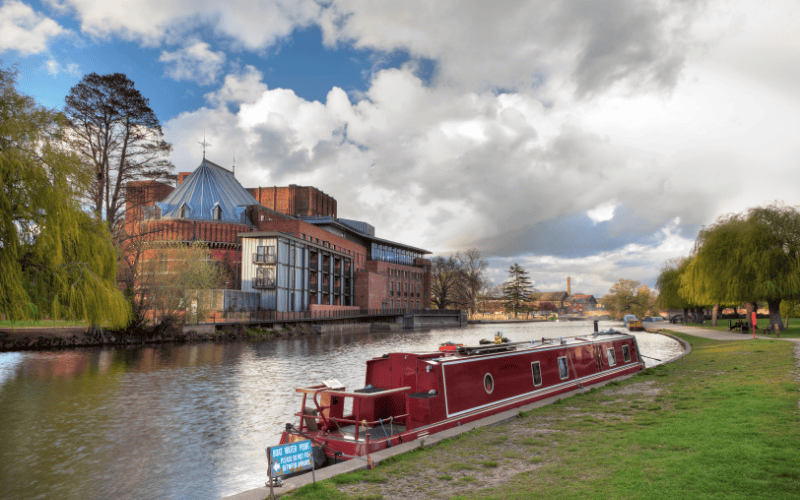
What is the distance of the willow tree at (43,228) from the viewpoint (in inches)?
552

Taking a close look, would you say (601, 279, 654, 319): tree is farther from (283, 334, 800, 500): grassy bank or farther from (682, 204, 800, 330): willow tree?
(283, 334, 800, 500): grassy bank

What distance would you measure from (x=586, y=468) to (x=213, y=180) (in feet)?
243

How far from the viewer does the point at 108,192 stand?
34.7 m

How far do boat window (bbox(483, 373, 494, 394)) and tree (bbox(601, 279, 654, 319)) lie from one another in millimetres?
91018

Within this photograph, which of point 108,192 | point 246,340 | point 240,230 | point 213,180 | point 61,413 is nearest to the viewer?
point 61,413

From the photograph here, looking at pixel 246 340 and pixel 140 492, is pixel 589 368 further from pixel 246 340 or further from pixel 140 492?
pixel 246 340

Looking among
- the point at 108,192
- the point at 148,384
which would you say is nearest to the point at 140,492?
the point at 148,384

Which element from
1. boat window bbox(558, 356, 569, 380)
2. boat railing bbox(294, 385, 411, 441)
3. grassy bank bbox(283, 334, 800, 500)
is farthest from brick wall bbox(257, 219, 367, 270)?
grassy bank bbox(283, 334, 800, 500)

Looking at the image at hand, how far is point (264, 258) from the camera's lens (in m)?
54.6

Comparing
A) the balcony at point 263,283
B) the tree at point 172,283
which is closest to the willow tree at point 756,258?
the tree at point 172,283

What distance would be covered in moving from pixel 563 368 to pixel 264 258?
146 ft

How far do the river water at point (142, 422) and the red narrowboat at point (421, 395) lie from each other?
1.58 meters

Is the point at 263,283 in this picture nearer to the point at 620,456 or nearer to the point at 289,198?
the point at 289,198

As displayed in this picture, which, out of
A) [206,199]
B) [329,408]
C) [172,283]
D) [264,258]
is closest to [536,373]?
[329,408]
